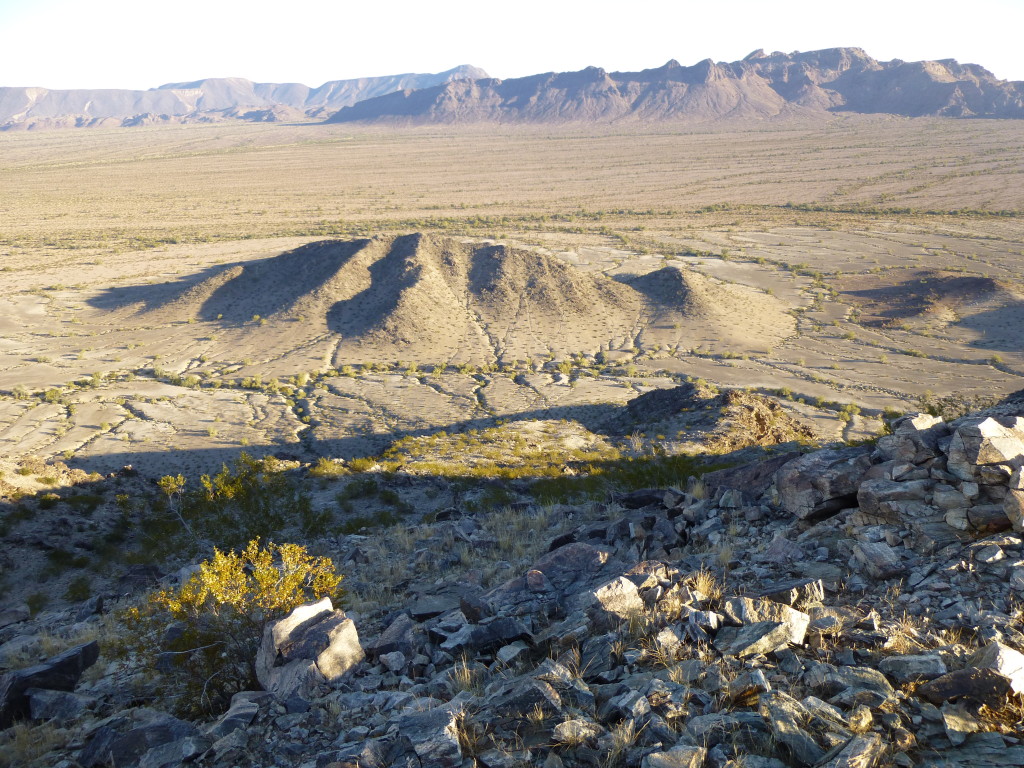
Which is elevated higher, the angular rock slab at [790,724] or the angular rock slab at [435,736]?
the angular rock slab at [790,724]

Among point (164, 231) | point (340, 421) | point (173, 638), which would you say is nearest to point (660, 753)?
point (173, 638)

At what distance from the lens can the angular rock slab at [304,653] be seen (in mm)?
5664

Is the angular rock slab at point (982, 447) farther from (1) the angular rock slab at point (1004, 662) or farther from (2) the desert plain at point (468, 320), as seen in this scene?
(2) the desert plain at point (468, 320)

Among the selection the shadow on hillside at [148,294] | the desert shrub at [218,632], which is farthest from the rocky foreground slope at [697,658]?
the shadow on hillside at [148,294]

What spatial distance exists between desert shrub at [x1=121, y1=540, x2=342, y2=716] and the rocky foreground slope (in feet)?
1.04

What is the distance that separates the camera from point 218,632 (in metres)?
6.61

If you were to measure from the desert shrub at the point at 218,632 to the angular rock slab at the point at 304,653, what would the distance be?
0.40 meters

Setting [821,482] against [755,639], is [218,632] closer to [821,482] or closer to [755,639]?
[755,639]

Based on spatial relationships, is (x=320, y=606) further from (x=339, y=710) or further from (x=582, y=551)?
(x=582, y=551)

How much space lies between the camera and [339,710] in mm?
5281

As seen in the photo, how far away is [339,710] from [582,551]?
3.66 meters

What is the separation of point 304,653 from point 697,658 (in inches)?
133

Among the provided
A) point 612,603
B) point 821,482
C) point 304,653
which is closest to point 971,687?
point 612,603

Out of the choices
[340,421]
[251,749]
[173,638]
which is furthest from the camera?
[340,421]
